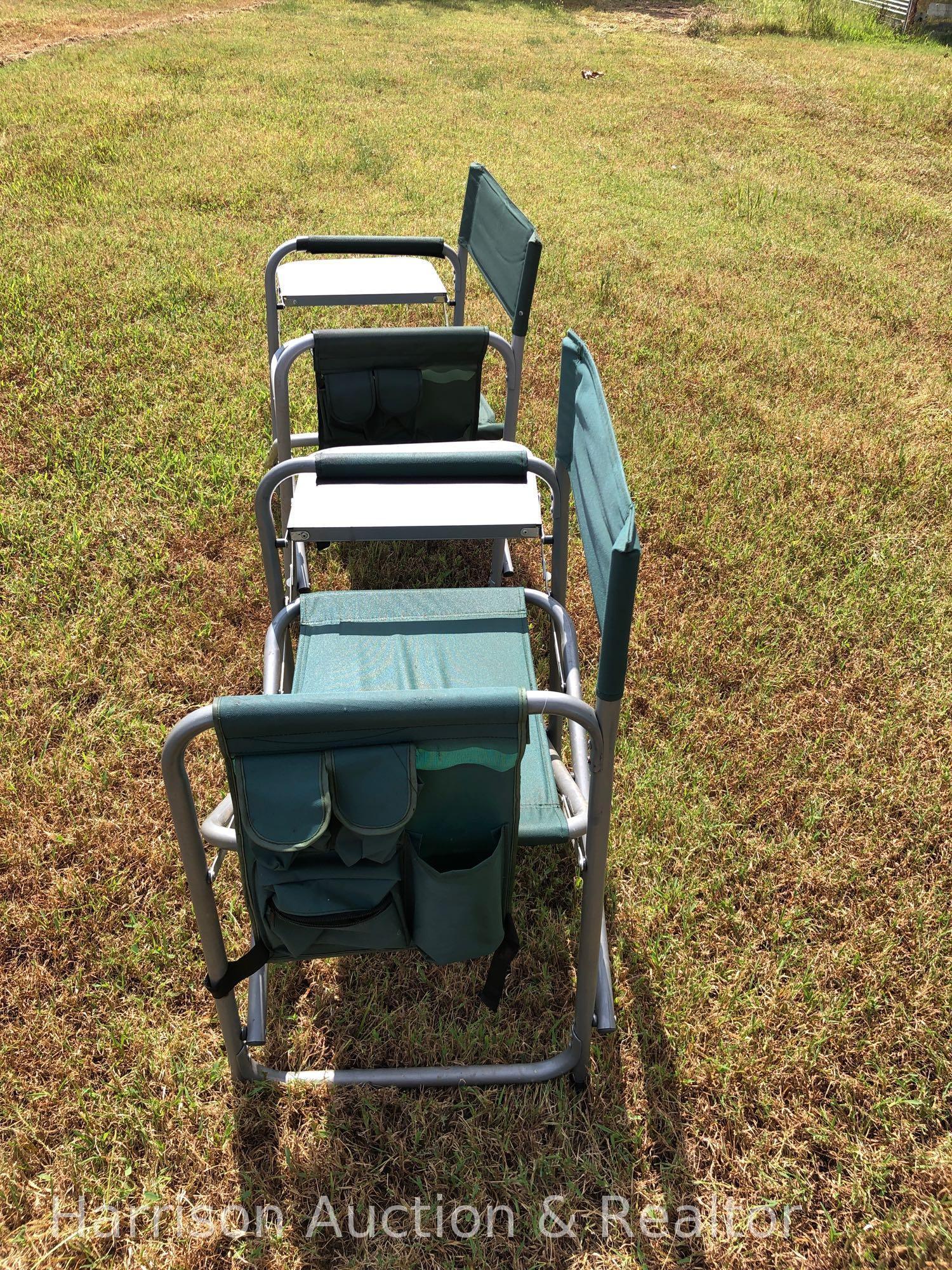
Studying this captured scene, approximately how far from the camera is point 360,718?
1266 mm

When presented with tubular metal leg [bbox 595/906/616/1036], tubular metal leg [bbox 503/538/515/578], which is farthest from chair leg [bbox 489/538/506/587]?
tubular metal leg [bbox 595/906/616/1036]

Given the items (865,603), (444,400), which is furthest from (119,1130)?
(865,603)

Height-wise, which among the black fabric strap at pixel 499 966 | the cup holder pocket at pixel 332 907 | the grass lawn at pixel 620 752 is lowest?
the grass lawn at pixel 620 752

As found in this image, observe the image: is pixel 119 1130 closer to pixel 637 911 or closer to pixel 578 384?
pixel 637 911

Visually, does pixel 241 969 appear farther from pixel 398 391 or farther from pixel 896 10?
pixel 896 10

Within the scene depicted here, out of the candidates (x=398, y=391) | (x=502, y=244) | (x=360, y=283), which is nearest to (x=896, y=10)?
(x=360, y=283)

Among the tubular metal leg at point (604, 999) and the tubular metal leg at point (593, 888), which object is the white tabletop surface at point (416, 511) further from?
the tubular metal leg at point (604, 999)

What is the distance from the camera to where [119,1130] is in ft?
5.95

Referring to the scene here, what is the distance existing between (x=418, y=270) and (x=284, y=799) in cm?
283

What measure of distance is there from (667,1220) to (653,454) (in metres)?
3.05

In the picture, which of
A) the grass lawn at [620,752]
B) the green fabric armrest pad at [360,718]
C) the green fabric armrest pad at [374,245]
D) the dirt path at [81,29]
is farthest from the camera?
the dirt path at [81,29]

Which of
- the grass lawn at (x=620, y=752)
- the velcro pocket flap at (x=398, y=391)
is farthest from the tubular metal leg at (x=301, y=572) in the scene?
the velcro pocket flap at (x=398, y=391)

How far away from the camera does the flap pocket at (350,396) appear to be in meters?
2.59

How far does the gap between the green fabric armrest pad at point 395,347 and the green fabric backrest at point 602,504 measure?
62 cm
